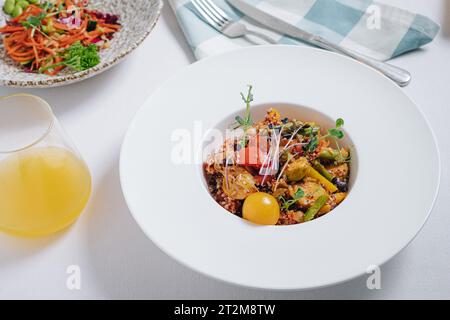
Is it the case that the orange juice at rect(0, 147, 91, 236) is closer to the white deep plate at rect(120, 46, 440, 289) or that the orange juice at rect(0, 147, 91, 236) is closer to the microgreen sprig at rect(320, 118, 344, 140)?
the white deep plate at rect(120, 46, 440, 289)

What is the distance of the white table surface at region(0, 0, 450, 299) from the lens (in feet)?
3.18

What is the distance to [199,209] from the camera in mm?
954

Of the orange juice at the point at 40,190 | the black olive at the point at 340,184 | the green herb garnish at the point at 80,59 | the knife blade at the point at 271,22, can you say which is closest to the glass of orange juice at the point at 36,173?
the orange juice at the point at 40,190

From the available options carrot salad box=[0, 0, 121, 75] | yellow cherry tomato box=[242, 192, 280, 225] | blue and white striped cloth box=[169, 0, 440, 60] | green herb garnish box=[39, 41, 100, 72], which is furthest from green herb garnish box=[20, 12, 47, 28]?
yellow cherry tomato box=[242, 192, 280, 225]

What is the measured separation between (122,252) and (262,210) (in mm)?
317

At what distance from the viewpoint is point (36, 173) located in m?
1.01

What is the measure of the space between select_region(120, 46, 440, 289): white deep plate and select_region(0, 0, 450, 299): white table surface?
0.11 meters

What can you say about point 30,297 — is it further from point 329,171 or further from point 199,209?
point 329,171

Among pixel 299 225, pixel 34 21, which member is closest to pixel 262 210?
pixel 299 225

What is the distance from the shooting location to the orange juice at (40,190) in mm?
979

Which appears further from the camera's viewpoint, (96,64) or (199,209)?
(96,64)

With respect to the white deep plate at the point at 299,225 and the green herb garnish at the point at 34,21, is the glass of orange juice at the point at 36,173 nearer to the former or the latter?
the white deep plate at the point at 299,225

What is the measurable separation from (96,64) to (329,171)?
26.5 inches

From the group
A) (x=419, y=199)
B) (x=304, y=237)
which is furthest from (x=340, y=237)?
(x=419, y=199)
